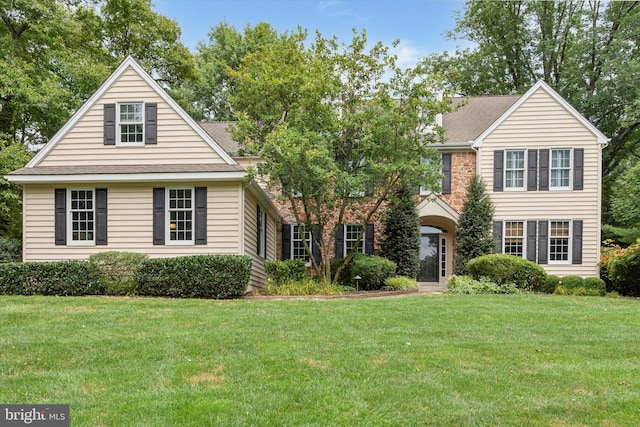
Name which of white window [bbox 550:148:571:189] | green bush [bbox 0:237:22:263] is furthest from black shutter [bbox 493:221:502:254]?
green bush [bbox 0:237:22:263]

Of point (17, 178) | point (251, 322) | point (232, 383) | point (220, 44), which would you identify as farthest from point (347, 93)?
point (220, 44)

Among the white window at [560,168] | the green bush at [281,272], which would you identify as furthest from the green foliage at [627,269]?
the green bush at [281,272]

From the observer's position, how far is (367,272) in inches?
573

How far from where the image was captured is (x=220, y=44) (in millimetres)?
30328

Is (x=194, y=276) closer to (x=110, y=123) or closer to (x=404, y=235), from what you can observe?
(x=110, y=123)

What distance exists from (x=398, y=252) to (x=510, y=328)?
919 cm

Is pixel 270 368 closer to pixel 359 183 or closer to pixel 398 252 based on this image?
pixel 359 183

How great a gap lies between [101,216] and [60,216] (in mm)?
1110

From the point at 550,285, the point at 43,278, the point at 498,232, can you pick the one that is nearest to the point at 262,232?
the point at 43,278

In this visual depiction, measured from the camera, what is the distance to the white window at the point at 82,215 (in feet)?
40.8

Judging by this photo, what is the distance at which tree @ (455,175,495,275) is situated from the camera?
1605cm

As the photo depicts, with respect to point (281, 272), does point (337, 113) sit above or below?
above

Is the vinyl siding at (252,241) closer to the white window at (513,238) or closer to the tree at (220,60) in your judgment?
the white window at (513,238)

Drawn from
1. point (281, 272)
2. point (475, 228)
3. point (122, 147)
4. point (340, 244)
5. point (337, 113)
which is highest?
point (337, 113)
